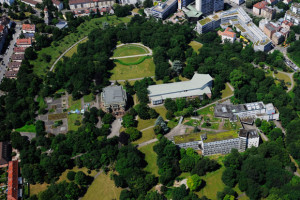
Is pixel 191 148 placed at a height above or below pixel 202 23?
below

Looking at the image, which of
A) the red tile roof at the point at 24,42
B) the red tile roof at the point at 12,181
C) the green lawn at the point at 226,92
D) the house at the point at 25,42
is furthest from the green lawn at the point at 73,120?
the red tile roof at the point at 24,42

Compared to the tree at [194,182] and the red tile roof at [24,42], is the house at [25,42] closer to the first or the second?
the red tile roof at [24,42]

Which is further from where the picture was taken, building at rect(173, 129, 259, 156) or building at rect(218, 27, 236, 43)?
building at rect(218, 27, 236, 43)

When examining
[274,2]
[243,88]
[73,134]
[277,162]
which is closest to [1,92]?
[73,134]

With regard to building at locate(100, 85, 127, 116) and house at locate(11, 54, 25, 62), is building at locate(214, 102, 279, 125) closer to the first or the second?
building at locate(100, 85, 127, 116)

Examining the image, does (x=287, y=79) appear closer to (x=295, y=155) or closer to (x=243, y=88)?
(x=243, y=88)

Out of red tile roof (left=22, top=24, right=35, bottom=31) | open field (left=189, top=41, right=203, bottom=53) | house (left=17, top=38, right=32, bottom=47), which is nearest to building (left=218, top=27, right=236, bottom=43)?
open field (left=189, top=41, right=203, bottom=53)
